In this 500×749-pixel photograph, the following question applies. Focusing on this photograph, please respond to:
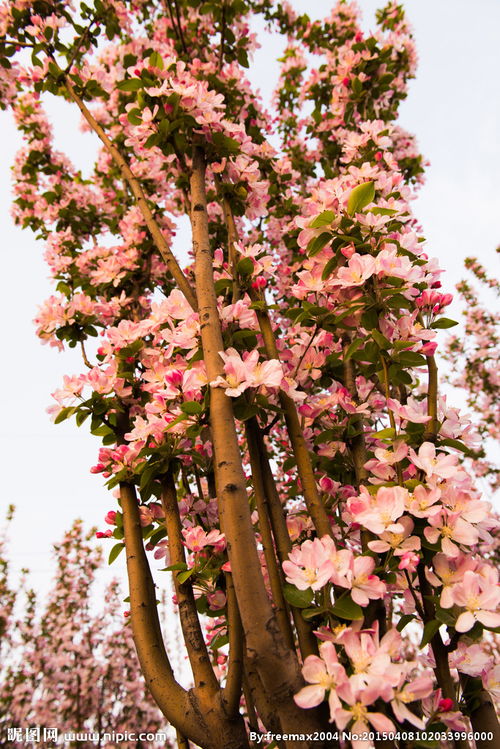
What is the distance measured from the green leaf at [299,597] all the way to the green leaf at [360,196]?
38.6 inches

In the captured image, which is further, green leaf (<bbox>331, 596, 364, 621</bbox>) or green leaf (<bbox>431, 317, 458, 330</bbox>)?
green leaf (<bbox>431, 317, 458, 330</bbox>)

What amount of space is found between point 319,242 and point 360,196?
0.16 metres

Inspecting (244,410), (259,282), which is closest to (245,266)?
(259,282)

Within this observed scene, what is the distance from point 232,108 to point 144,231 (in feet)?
2.81

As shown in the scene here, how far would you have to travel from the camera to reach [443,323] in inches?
49.8

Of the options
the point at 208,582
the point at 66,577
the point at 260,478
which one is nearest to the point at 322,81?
the point at 260,478

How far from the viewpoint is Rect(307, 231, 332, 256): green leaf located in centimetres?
128

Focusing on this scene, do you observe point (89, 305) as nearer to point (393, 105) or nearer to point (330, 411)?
point (330, 411)

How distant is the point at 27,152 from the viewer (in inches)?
133

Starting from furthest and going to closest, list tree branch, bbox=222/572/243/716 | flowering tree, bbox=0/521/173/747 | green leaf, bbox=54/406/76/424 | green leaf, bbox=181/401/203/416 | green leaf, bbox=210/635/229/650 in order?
flowering tree, bbox=0/521/173/747 → green leaf, bbox=54/406/76/424 → green leaf, bbox=210/635/229/650 → green leaf, bbox=181/401/203/416 → tree branch, bbox=222/572/243/716

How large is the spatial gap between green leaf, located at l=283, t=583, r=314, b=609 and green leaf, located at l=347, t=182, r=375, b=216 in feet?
3.22

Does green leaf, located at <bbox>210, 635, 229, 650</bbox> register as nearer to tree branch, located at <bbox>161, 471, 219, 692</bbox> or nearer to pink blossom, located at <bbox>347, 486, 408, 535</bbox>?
tree branch, located at <bbox>161, 471, 219, 692</bbox>

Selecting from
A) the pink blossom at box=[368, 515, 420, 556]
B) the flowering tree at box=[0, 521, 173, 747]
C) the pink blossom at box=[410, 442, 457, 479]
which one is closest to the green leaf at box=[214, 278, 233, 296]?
the pink blossom at box=[410, 442, 457, 479]

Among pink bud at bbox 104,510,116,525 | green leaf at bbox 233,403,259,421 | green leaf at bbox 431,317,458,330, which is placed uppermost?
green leaf at bbox 431,317,458,330
